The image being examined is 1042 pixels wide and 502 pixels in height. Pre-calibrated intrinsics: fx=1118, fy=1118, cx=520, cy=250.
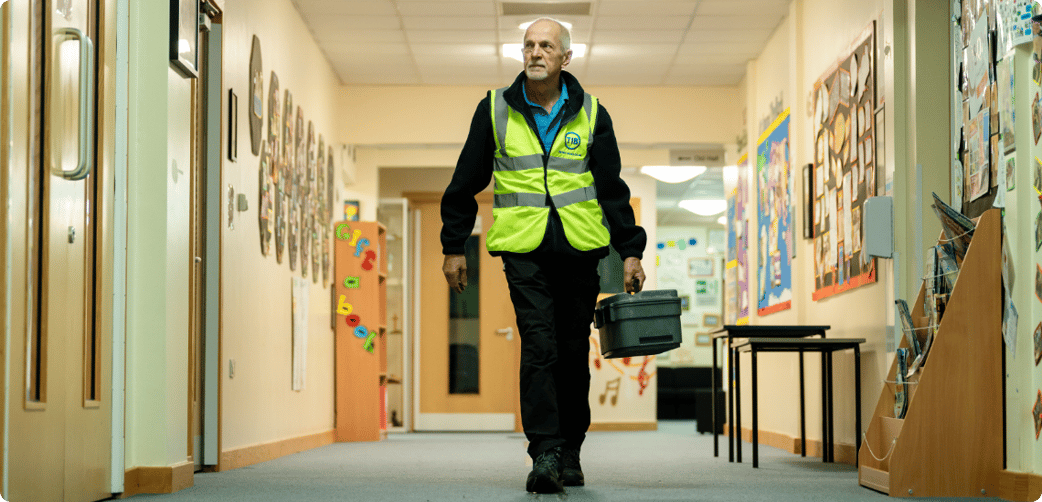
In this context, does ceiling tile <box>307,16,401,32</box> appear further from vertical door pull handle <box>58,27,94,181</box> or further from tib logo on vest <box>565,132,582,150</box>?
vertical door pull handle <box>58,27,94,181</box>

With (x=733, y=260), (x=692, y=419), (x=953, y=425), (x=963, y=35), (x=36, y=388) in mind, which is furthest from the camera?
(x=692, y=419)

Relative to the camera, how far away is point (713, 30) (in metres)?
7.67

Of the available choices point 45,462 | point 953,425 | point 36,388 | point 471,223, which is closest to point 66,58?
point 36,388

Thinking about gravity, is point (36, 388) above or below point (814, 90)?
below

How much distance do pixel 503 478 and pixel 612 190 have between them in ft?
3.89

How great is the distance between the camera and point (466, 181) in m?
3.53

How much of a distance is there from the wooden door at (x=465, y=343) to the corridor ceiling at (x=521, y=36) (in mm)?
2450

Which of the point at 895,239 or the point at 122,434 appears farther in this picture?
the point at 895,239

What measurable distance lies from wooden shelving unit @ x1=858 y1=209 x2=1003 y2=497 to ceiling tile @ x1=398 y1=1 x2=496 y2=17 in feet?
14.0

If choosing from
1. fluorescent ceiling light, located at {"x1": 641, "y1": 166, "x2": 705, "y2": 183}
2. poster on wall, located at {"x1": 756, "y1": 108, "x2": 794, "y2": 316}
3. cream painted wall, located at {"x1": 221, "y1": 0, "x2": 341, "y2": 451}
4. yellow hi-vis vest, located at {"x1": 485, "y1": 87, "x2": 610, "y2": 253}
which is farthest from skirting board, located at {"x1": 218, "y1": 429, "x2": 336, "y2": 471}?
fluorescent ceiling light, located at {"x1": 641, "y1": 166, "x2": 705, "y2": 183}

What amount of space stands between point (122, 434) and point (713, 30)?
535 cm

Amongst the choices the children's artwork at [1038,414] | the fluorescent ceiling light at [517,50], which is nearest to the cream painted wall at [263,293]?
the fluorescent ceiling light at [517,50]

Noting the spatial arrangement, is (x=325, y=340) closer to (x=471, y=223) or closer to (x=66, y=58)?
(x=471, y=223)

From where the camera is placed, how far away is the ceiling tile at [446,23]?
7.37 metres
